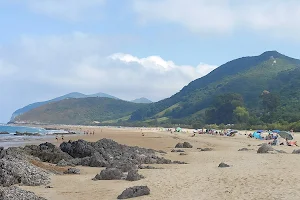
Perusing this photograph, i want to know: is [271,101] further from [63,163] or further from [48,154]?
[63,163]

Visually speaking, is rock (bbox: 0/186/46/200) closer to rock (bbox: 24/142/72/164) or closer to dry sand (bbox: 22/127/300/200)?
dry sand (bbox: 22/127/300/200)

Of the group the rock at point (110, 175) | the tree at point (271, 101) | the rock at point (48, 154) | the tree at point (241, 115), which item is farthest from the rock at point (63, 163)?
the tree at point (271, 101)

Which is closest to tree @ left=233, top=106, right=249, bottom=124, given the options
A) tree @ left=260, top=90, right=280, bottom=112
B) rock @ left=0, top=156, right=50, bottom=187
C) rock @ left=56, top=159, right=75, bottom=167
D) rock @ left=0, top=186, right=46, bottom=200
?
tree @ left=260, top=90, right=280, bottom=112

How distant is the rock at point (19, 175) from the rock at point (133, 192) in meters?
5.03

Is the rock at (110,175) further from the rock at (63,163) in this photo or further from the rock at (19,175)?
the rock at (63,163)

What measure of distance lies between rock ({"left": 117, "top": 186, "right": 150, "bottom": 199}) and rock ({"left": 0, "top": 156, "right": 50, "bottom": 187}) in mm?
5029

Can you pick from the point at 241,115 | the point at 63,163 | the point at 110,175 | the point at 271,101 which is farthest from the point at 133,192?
the point at 271,101

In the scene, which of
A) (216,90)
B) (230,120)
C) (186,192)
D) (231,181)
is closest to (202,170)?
(231,181)

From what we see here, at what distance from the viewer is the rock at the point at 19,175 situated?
15250 mm

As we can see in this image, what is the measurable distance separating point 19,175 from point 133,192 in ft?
19.4

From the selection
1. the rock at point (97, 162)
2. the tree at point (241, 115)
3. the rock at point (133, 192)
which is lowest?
the rock at point (133, 192)

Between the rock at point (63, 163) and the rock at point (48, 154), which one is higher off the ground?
the rock at point (48, 154)

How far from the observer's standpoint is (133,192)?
1268 cm

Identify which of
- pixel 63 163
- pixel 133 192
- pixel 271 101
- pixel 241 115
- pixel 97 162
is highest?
pixel 271 101
